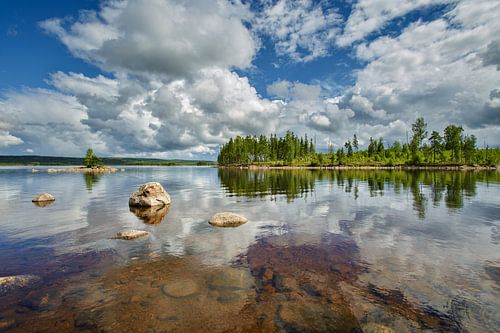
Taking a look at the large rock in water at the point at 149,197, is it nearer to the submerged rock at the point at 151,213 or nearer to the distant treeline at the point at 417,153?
the submerged rock at the point at 151,213

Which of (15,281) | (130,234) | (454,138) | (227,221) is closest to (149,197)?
(130,234)

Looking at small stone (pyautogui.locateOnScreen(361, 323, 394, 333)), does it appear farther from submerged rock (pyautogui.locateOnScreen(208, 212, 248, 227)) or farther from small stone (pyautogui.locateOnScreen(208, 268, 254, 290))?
submerged rock (pyautogui.locateOnScreen(208, 212, 248, 227))

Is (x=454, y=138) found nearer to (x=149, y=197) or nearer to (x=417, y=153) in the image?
(x=417, y=153)

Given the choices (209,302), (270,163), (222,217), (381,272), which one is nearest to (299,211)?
(222,217)

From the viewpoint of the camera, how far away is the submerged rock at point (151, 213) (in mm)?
23750

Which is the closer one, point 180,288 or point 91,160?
point 180,288

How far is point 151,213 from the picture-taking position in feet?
88.5

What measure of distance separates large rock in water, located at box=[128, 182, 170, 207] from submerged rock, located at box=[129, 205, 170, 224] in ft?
2.04

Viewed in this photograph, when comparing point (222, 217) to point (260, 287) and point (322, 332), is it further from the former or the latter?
point (322, 332)

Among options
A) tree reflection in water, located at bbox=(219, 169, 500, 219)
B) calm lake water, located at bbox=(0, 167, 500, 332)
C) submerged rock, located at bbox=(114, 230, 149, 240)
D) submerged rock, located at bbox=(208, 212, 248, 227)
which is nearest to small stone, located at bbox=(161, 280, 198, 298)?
calm lake water, located at bbox=(0, 167, 500, 332)

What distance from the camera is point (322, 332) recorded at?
315 inches

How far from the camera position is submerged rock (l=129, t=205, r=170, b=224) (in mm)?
23750

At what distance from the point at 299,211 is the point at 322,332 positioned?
19380mm

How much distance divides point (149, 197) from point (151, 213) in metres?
4.20
